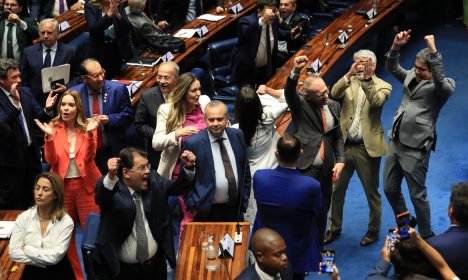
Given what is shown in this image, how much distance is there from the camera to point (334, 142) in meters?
6.36

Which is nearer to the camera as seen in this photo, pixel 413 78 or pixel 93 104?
pixel 413 78

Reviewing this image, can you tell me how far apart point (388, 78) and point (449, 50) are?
3.91ft

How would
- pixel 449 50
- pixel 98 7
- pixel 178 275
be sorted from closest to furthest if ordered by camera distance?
pixel 178 275, pixel 98 7, pixel 449 50

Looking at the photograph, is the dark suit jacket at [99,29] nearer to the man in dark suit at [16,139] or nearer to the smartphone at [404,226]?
the man in dark suit at [16,139]

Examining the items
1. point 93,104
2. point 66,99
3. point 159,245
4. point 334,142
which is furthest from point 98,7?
point 159,245

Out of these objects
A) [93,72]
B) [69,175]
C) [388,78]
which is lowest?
[388,78]

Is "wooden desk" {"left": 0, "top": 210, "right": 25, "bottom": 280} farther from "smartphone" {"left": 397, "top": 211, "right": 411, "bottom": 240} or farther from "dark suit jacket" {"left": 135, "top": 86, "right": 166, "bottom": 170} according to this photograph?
"smartphone" {"left": 397, "top": 211, "right": 411, "bottom": 240}

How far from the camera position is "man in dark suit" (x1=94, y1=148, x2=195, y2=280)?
16.9 feet

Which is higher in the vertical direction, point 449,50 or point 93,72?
point 93,72

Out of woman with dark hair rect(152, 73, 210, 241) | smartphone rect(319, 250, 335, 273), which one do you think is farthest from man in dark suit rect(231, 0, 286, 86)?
smartphone rect(319, 250, 335, 273)

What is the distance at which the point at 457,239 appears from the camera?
15.0 ft

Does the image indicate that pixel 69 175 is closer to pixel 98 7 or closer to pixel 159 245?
pixel 159 245

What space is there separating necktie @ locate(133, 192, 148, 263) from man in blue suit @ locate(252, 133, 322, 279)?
0.69 meters

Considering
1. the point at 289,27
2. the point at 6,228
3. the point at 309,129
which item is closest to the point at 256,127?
the point at 309,129
